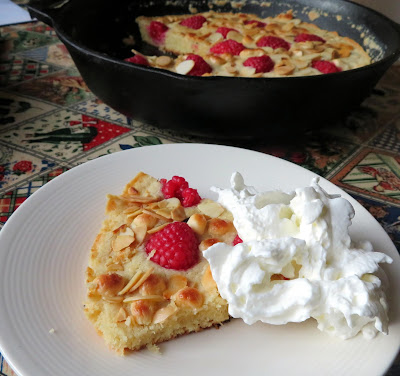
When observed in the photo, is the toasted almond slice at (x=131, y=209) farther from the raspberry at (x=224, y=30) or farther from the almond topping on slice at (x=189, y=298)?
the raspberry at (x=224, y=30)

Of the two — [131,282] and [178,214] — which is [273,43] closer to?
[178,214]

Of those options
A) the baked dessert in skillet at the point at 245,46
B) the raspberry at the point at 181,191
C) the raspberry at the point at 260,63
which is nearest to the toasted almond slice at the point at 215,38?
the baked dessert in skillet at the point at 245,46

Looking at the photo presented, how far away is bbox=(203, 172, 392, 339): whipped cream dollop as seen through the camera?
729 millimetres

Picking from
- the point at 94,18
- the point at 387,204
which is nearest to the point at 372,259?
the point at 387,204

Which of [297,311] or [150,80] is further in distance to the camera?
[150,80]

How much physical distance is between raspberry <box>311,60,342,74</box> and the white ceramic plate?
0.78 m

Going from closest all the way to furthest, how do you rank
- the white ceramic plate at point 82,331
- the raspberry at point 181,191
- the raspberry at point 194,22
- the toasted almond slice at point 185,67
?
the white ceramic plate at point 82,331
the raspberry at point 181,191
the toasted almond slice at point 185,67
the raspberry at point 194,22

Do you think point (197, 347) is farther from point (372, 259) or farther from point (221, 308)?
point (372, 259)

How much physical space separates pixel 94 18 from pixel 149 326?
137cm

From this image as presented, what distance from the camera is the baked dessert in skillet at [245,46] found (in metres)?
1.62

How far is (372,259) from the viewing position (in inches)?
30.4

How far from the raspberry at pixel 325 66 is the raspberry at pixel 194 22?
0.57 metres

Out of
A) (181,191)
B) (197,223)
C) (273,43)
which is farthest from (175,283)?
(273,43)

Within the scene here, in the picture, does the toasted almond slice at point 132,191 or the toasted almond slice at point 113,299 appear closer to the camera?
the toasted almond slice at point 113,299
